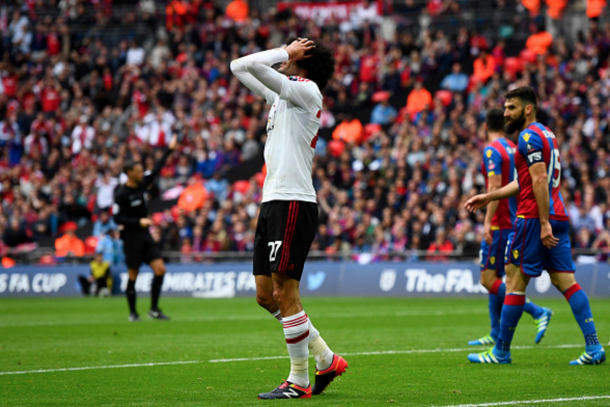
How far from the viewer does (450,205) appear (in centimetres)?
2239

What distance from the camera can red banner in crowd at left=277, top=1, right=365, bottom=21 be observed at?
32719 mm

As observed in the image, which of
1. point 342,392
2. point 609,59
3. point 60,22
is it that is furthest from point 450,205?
point 60,22

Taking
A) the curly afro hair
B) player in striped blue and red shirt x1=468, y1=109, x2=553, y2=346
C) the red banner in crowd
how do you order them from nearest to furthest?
1. the curly afro hair
2. player in striped blue and red shirt x1=468, y1=109, x2=553, y2=346
3. the red banner in crowd

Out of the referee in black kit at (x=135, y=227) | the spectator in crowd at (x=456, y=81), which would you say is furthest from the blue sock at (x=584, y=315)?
the spectator in crowd at (x=456, y=81)

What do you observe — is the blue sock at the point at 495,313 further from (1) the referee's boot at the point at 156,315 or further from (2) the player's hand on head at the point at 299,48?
(1) the referee's boot at the point at 156,315

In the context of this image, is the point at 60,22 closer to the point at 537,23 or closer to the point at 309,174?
the point at 537,23

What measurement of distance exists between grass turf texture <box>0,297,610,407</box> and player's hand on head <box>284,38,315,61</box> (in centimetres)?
239

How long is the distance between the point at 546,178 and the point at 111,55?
29.3 meters

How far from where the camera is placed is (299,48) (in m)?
6.64

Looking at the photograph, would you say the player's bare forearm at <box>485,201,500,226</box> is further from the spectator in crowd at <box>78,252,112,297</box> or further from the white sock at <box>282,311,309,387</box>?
the spectator in crowd at <box>78,252,112,297</box>

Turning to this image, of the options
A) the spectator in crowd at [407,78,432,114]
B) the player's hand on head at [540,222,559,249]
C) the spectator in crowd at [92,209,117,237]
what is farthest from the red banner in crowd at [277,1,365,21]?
the player's hand on head at [540,222,559,249]

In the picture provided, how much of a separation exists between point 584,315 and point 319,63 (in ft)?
11.3

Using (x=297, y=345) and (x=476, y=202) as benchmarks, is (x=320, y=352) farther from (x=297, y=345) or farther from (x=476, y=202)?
(x=476, y=202)

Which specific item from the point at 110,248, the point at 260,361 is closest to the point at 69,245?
the point at 110,248
